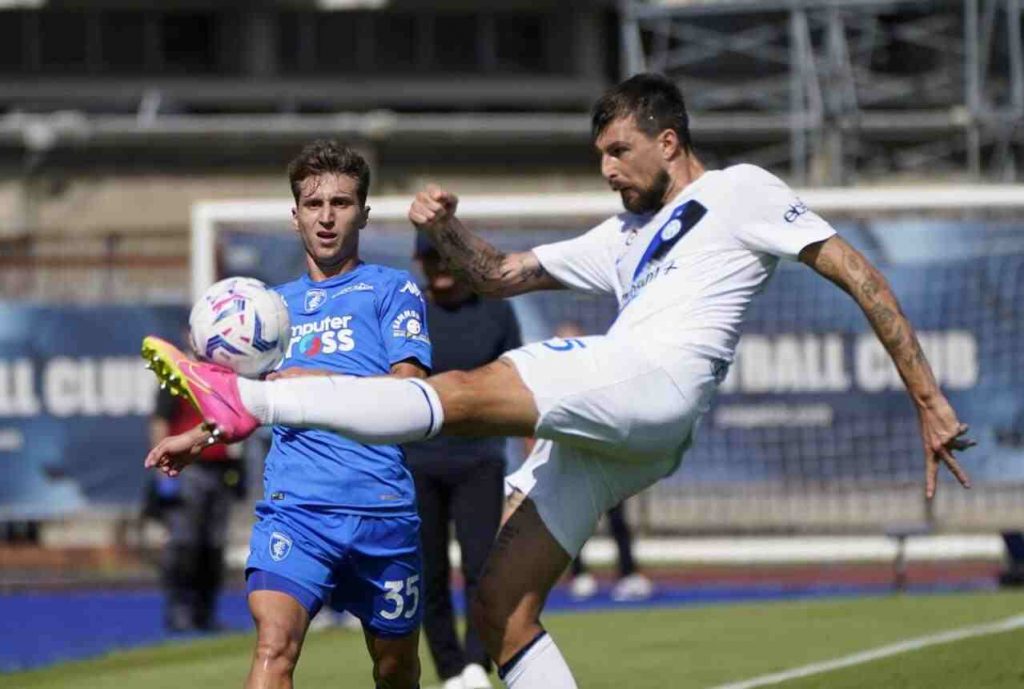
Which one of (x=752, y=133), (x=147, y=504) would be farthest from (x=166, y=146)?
(x=147, y=504)

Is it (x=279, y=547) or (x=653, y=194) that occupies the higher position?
(x=653, y=194)

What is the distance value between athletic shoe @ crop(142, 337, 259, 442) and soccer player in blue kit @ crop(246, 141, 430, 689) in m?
0.69

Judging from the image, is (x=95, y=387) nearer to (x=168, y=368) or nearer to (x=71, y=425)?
(x=71, y=425)

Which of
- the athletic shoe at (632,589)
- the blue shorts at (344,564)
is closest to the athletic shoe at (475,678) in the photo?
the blue shorts at (344,564)

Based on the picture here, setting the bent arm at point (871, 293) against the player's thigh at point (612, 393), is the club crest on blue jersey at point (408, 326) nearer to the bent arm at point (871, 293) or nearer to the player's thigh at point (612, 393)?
the player's thigh at point (612, 393)

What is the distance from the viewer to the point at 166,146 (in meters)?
29.4

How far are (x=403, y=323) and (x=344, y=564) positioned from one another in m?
0.84

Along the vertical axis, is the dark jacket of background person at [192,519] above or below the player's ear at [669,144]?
below

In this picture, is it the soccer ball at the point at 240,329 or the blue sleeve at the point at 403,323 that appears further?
the blue sleeve at the point at 403,323

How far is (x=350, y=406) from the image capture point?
6.24 m

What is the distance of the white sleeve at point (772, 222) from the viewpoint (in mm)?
7148

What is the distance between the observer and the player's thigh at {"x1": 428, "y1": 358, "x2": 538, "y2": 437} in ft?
21.3

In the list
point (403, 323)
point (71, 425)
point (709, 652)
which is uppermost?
point (403, 323)

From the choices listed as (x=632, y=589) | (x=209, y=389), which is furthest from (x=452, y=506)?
(x=632, y=589)
